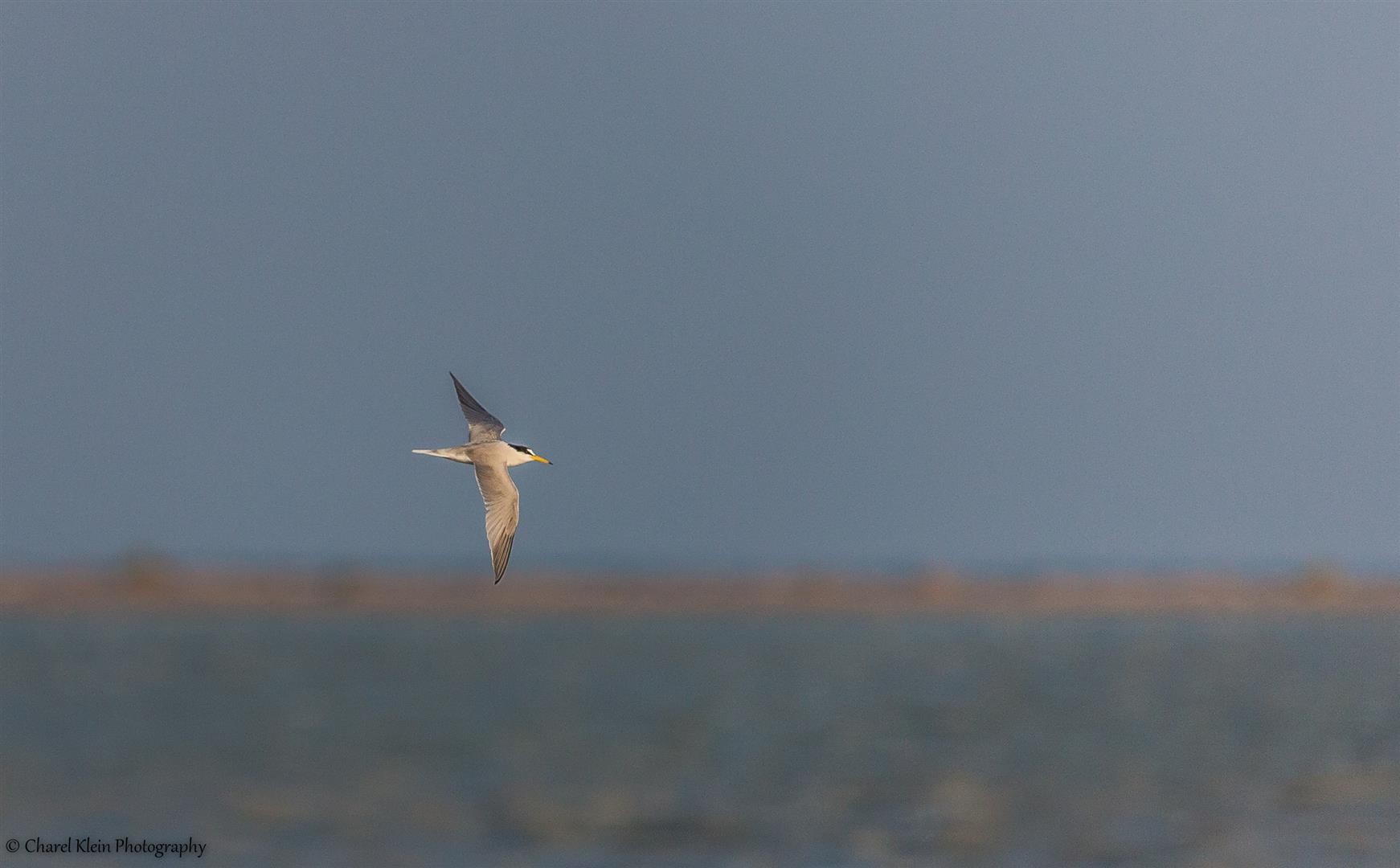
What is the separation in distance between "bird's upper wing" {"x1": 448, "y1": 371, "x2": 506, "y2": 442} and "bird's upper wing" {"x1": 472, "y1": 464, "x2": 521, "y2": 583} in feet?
1.08

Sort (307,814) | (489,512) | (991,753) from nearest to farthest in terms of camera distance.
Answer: (489,512) → (307,814) → (991,753)

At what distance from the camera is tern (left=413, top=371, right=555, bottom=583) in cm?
741

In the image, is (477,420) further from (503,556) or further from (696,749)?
(696,749)

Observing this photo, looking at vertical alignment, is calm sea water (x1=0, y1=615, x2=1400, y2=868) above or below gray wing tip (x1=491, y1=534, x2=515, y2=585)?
below

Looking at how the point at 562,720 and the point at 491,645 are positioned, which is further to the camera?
the point at 491,645

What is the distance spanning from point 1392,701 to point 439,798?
22.2m

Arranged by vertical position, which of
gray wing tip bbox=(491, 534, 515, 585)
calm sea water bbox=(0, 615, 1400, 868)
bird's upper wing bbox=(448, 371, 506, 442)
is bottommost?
calm sea water bbox=(0, 615, 1400, 868)

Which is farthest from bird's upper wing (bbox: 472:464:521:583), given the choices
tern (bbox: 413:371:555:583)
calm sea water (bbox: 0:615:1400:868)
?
calm sea water (bbox: 0:615:1400:868)

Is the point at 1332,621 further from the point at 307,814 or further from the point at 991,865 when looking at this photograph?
the point at 307,814

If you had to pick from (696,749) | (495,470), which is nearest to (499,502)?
(495,470)

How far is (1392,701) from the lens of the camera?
34.3 m

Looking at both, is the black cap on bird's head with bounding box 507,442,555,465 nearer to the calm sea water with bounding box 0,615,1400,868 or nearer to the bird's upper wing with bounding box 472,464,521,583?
the bird's upper wing with bounding box 472,464,521,583

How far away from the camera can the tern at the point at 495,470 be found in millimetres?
7414

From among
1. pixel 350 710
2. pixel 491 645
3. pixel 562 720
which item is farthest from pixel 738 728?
pixel 491 645
